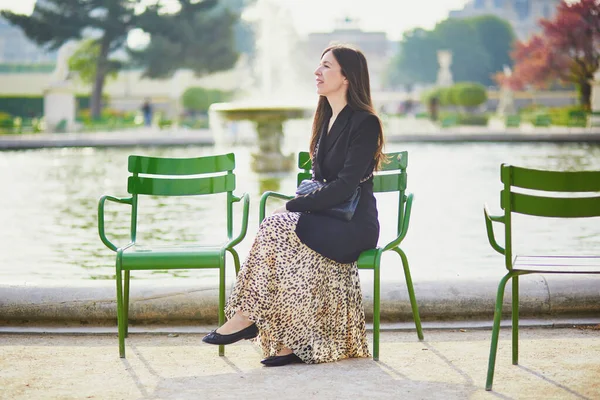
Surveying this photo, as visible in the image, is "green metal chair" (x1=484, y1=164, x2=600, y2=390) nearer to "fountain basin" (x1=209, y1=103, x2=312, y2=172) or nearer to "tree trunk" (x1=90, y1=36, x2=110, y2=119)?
"fountain basin" (x1=209, y1=103, x2=312, y2=172)

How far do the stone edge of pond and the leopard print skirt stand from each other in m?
0.61

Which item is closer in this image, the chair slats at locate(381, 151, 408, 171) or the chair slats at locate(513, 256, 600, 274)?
the chair slats at locate(513, 256, 600, 274)

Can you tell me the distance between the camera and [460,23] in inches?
3374

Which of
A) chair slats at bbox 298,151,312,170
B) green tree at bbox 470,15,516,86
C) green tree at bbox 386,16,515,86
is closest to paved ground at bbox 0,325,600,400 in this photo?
chair slats at bbox 298,151,312,170

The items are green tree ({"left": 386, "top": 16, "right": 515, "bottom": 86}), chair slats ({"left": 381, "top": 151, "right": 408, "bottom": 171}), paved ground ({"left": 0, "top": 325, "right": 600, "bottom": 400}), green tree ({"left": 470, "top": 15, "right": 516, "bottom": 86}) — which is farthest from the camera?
green tree ({"left": 470, "top": 15, "right": 516, "bottom": 86})

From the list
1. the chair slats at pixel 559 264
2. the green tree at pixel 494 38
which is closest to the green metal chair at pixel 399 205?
the chair slats at pixel 559 264

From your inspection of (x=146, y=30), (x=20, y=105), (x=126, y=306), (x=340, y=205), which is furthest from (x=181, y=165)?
(x=20, y=105)

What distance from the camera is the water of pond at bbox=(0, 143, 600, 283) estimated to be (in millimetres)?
7605

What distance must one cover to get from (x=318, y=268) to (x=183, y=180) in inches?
37.7

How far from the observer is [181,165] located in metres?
4.96

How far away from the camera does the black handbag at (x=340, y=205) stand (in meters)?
4.51

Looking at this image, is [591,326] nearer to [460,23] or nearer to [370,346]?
[370,346]

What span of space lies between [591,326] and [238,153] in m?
18.7

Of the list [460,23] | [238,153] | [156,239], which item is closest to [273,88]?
[238,153]
